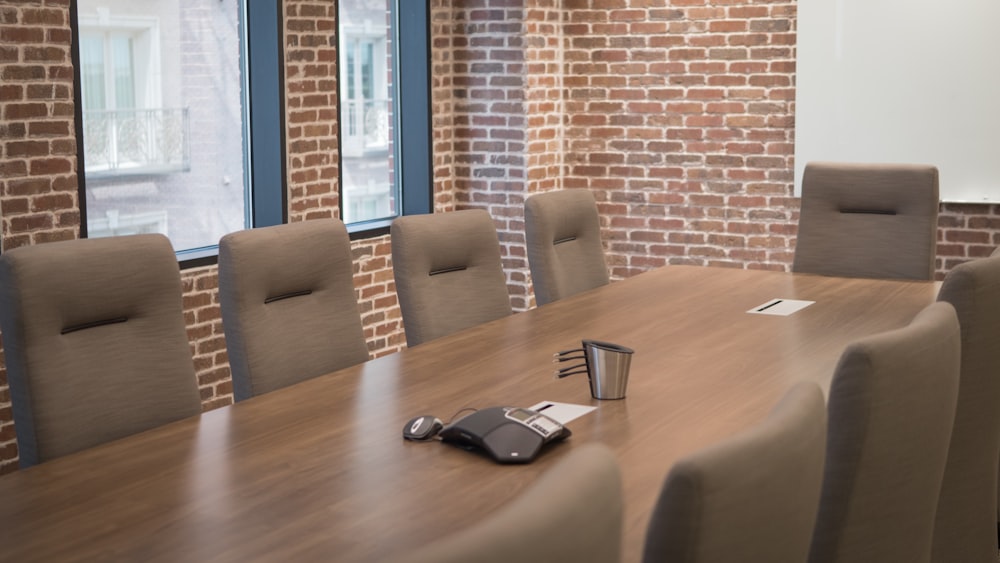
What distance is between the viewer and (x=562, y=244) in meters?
4.96

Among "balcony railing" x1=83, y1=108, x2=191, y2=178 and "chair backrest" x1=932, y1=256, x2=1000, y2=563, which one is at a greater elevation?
"balcony railing" x1=83, y1=108, x2=191, y2=178

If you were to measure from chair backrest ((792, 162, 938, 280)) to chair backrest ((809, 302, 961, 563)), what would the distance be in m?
3.31

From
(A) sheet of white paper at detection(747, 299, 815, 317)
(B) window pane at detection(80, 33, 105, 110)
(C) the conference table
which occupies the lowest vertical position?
(C) the conference table

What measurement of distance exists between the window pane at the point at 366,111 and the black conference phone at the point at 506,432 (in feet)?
13.5

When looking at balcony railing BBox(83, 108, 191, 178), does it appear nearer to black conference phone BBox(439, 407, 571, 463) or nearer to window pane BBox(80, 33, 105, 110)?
window pane BBox(80, 33, 105, 110)

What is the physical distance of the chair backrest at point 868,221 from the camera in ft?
17.0

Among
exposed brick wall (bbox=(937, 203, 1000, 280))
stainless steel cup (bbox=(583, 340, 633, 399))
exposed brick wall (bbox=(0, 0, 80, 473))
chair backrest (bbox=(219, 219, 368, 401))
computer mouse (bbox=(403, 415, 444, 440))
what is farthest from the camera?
exposed brick wall (bbox=(937, 203, 1000, 280))

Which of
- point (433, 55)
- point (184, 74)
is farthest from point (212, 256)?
point (433, 55)

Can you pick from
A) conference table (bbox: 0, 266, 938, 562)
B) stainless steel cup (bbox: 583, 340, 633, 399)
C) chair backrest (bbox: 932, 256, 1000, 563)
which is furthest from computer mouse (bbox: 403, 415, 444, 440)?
chair backrest (bbox: 932, 256, 1000, 563)

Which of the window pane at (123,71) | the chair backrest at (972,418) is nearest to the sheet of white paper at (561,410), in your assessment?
the chair backrest at (972,418)

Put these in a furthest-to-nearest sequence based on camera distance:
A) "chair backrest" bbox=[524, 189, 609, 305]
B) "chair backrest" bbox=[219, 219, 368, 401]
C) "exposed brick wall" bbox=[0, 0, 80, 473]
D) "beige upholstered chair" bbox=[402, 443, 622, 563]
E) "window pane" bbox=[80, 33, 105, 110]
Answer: "window pane" bbox=[80, 33, 105, 110], "chair backrest" bbox=[524, 189, 609, 305], "exposed brick wall" bbox=[0, 0, 80, 473], "chair backrest" bbox=[219, 219, 368, 401], "beige upholstered chair" bbox=[402, 443, 622, 563]

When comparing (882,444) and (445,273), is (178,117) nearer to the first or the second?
(445,273)

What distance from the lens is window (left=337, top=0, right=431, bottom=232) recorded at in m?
6.68

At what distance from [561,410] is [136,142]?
328cm
